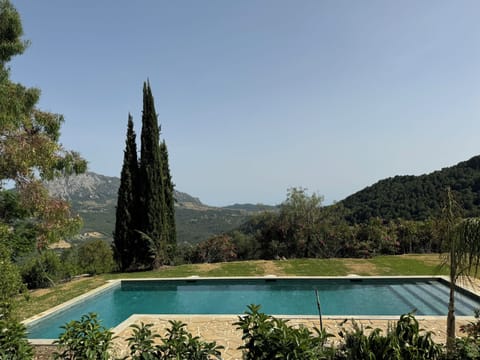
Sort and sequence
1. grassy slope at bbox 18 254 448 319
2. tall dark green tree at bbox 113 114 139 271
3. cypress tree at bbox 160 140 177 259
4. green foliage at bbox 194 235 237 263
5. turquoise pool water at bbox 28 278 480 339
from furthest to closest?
1. green foliage at bbox 194 235 237 263
2. cypress tree at bbox 160 140 177 259
3. tall dark green tree at bbox 113 114 139 271
4. grassy slope at bbox 18 254 448 319
5. turquoise pool water at bbox 28 278 480 339

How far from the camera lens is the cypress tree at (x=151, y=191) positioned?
46.3 feet

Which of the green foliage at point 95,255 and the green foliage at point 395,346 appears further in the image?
the green foliage at point 95,255

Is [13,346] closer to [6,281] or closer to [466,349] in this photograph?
[6,281]

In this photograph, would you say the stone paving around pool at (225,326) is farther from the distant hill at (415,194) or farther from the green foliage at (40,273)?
the distant hill at (415,194)

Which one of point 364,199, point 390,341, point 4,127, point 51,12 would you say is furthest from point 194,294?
point 364,199

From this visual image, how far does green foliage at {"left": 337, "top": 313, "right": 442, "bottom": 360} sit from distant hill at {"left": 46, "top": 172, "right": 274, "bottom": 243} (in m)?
7.14

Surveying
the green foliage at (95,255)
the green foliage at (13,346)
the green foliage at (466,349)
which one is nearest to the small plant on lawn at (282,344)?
the green foliage at (466,349)

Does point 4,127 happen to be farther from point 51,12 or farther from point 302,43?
point 302,43

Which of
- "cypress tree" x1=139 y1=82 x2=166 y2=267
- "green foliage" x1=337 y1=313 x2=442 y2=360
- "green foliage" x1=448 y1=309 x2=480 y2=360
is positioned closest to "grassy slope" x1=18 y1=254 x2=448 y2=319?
"cypress tree" x1=139 y1=82 x2=166 y2=267

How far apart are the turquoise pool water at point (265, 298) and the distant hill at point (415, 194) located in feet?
40.3

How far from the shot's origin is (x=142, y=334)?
3500mm

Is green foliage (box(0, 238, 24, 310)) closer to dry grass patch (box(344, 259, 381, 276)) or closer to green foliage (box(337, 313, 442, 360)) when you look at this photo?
green foliage (box(337, 313, 442, 360))

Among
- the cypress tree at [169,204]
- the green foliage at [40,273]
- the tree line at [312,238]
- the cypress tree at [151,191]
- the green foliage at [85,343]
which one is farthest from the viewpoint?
the tree line at [312,238]

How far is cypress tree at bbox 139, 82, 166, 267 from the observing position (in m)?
14.1
